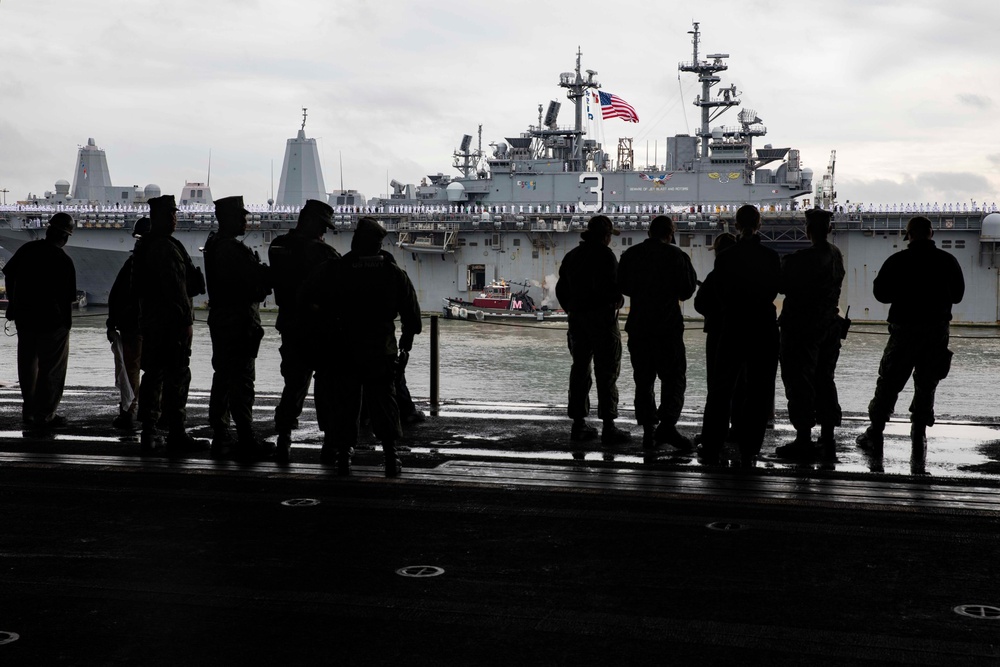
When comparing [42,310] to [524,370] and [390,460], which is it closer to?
[390,460]

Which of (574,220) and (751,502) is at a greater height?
(574,220)

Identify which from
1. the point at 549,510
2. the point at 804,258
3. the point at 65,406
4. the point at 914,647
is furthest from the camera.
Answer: the point at 65,406

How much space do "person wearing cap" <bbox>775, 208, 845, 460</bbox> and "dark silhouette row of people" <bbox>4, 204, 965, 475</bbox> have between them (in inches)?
0.4

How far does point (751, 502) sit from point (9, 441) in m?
4.98

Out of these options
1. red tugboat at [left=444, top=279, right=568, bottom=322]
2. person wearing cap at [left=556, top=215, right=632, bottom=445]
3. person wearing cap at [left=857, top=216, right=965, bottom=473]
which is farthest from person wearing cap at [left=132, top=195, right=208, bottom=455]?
red tugboat at [left=444, top=279, right=568, bottom=322]

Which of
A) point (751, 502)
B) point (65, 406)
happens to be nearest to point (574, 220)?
point (65, 406)

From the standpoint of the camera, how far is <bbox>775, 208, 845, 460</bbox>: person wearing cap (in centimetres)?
635

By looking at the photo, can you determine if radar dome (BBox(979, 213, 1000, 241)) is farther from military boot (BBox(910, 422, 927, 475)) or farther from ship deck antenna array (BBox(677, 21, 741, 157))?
military boot (BBox(910, 422, 927, 475))

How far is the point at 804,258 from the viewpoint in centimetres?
638

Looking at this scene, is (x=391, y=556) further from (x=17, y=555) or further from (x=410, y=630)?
(x=17, y=555)

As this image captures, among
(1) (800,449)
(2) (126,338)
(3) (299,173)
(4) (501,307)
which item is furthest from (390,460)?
(3) (299,173)

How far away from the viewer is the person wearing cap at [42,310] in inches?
293

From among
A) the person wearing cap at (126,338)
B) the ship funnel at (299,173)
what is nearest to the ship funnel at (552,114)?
the ship funnel at (299,173)

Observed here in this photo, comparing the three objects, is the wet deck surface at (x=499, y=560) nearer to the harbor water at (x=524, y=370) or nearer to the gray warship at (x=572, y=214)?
the harbor water at (x=524, y=370)
